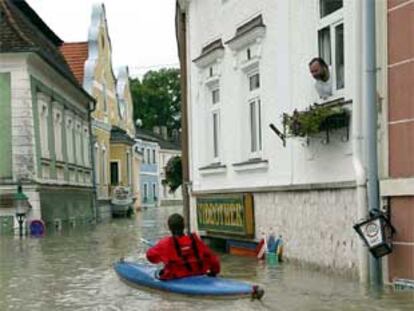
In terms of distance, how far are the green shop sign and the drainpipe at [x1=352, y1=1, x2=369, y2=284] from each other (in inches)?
189

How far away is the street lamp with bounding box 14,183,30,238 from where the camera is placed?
95.3 feet

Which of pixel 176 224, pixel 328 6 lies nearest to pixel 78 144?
pixel 328 6

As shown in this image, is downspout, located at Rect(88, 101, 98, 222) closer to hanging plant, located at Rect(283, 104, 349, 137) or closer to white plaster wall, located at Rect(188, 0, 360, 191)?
white plaster wall, located at Rect(188, 0, 360, 191)

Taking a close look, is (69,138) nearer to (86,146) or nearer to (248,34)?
(86,146)

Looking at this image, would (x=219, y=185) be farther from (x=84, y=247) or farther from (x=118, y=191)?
Result: (x=118, y=191)

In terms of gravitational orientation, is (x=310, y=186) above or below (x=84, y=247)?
above

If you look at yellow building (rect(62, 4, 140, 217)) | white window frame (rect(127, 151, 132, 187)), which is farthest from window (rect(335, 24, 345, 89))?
white window frame (rect(127, 151, 132, 187))

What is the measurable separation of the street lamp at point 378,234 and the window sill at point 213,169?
23.3 ft

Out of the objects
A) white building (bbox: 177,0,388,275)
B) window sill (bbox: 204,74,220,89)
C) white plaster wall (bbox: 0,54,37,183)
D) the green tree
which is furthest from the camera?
the green tree

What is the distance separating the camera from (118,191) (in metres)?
52.9

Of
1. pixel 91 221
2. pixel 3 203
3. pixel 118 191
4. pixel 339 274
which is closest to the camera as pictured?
pixel 339 274

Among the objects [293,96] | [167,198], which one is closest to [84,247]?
[293,96]

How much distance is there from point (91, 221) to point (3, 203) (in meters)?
14.2

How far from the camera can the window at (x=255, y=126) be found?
16.2 metres
